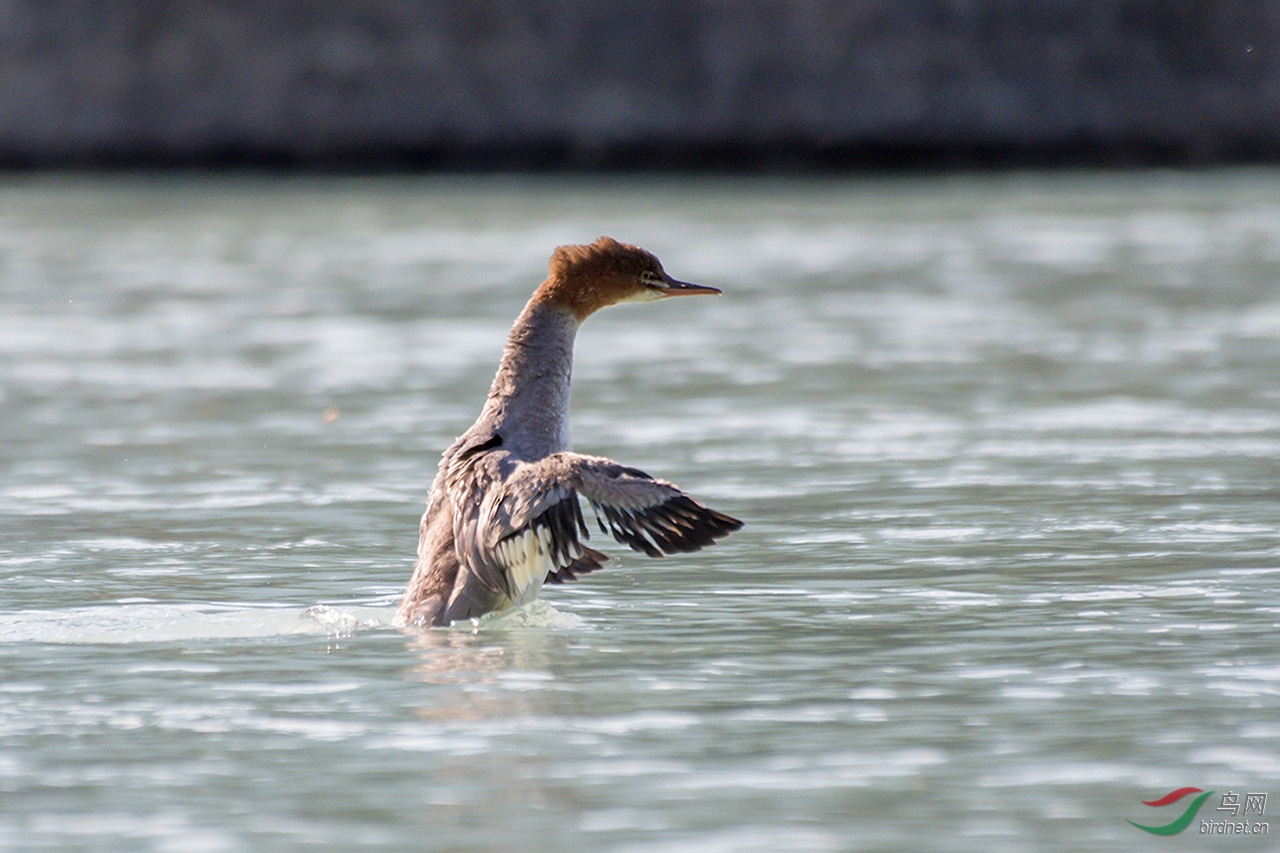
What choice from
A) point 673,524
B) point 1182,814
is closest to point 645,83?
point 673,524

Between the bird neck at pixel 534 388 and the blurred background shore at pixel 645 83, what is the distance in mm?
24444

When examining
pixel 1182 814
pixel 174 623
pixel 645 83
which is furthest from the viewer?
pixel 645 83

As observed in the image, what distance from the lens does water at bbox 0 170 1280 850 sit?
588cm

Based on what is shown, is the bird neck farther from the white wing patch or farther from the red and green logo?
the red and green logo

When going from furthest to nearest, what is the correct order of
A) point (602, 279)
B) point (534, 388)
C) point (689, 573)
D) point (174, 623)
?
point (689, 573), point (602, 279), point (534, 388), point (174, 623)

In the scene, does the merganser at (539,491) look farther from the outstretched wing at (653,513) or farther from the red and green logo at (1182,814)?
the red and green logo at (1182,814)

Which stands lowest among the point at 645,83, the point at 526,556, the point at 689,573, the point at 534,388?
the point at 689,573

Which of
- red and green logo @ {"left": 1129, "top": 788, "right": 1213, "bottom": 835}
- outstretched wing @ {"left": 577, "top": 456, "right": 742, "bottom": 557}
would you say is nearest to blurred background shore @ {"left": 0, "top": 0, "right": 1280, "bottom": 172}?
outstretched wing @ {"left": 577, "top": 456, "right": 742, "bottom": 557}

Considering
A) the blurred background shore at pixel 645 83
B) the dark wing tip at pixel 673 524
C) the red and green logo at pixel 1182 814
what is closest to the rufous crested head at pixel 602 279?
the dark wing tip at pixel 673 524

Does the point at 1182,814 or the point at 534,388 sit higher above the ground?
the point at 534,388

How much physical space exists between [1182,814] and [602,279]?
137 inches

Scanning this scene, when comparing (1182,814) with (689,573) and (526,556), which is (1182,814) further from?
(689,573)

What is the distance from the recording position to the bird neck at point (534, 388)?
8125 mm

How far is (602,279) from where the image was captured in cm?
849
